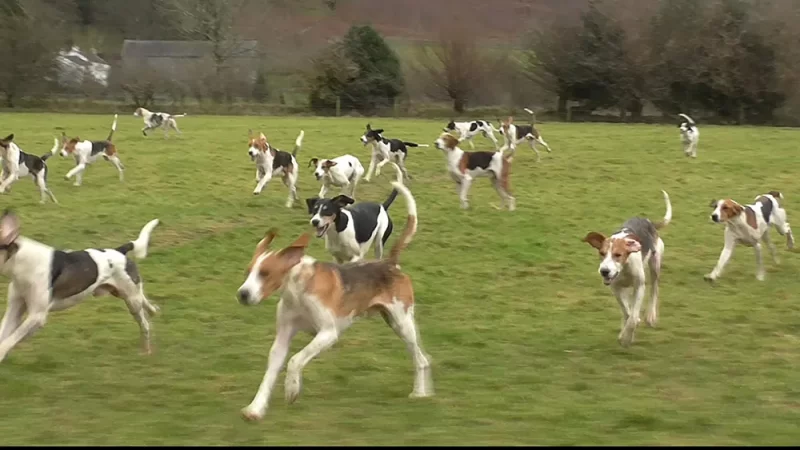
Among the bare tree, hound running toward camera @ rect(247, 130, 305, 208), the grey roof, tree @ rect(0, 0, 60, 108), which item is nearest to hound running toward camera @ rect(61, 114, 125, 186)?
hound running toward camera @ rect(247, 130, 305, 208)

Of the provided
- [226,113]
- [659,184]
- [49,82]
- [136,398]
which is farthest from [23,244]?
[49,82]

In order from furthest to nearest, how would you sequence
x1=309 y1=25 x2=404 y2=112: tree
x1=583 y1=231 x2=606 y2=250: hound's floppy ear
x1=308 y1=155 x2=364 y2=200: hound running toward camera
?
x1=309 y1=25 x2=404 y2=112: tree
x1=308 y1=155 x2=364 y2=200: hound running toward camera
x1=583 y1=231 x2=606 y2=250: hound's floppy ear

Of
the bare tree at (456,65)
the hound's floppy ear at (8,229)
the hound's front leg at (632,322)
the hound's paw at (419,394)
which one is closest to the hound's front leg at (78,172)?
the hound's floppy ear at (8,229)

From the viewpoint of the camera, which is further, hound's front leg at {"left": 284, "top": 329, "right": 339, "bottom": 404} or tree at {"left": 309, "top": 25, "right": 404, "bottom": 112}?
tree at {"left": 309, "top": 25, "right": 404, "bottom": 112}

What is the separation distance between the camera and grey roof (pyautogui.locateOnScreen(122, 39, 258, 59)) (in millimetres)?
53875

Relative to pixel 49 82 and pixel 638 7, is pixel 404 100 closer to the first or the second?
pixel 638 7

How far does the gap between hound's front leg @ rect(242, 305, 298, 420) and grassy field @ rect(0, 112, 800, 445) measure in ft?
0.45

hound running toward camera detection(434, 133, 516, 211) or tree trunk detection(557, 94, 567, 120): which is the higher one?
tree trunk detection(557, 94, 567, 120)

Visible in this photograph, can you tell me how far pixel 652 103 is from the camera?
45.6m

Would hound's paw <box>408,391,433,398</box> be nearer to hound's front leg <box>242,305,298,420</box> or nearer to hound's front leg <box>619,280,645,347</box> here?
hound's front leg <box>242,305,298,420</box>

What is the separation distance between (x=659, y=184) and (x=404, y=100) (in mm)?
29098

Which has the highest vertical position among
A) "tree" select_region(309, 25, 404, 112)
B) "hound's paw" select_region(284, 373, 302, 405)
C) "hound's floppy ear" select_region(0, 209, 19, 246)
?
"tree" select_region(309, 25, 404, 112)

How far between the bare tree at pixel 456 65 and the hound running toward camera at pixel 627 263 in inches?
1529

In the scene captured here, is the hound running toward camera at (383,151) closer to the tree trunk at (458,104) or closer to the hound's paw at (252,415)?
the hound's paw at (252,415)
